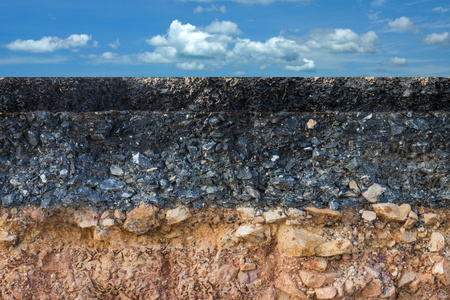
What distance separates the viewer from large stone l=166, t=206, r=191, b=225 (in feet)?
7.54

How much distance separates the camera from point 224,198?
2320 mm

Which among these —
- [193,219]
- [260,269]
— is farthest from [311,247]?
[193,219]

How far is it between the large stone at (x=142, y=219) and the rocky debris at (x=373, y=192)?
4.44ft

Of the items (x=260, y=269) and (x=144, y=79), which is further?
(x=144, y=79)

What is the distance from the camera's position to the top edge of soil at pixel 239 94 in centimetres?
241

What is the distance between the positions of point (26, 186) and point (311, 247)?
6.21 feet

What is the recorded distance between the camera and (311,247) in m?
2.27

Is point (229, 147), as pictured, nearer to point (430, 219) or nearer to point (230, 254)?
point (230, 254)

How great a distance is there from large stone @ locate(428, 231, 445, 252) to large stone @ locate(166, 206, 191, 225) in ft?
5.23

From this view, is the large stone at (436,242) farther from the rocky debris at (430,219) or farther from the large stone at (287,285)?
the large stone at (287,285)

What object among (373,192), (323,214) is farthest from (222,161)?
(373,192)

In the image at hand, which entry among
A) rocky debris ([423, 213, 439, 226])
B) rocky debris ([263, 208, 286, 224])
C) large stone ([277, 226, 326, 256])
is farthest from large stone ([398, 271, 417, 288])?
rocky debris ([263, 208, 286, 224])

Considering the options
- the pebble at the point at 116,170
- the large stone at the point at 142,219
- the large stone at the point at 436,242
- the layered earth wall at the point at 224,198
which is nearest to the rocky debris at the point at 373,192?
the layered earth wall at the point at 224,198

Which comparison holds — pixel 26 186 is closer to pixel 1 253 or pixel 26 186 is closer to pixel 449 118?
pixel 1 253
